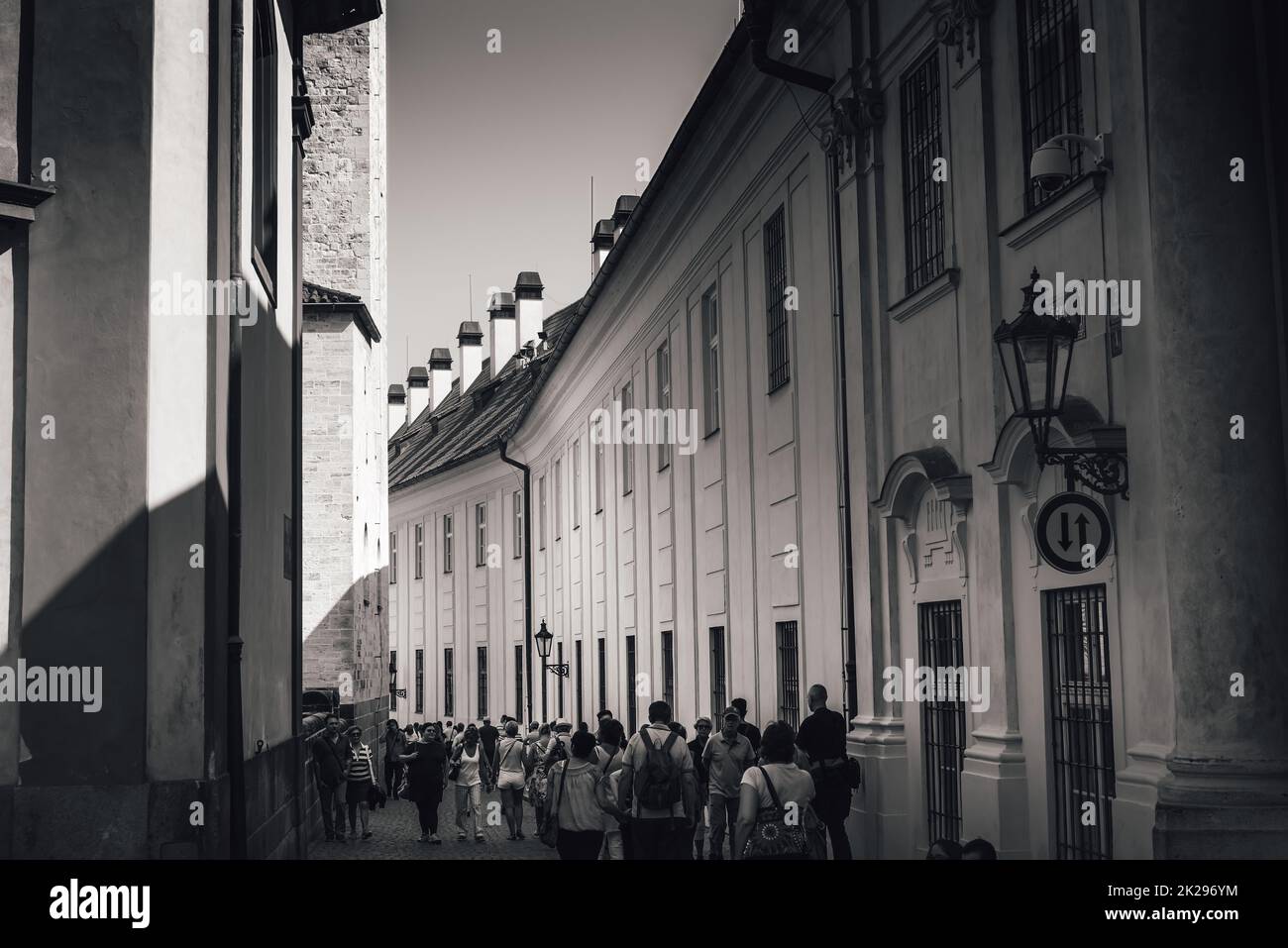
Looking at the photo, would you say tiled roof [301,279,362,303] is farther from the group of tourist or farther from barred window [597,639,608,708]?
the group of tourist

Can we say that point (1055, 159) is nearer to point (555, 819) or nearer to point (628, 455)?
point (555, 819)

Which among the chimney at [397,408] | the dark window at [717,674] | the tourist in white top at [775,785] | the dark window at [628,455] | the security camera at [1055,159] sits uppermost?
the chimney at [397,408]

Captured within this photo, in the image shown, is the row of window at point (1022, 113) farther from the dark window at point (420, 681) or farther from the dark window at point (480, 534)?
the dark window at point (420, 681)

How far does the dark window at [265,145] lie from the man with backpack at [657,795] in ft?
17.6

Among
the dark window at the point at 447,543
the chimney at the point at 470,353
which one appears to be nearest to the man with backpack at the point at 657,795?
the dark window at the point at 447,543

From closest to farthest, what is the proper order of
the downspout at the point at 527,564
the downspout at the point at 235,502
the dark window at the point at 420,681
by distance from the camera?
the downspout at the point at 235,502 → the downspout at the point at 527,564 → the dark window at the point at 420,681

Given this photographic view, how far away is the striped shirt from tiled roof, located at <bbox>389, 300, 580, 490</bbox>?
15462 millimetres

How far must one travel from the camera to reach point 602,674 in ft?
103

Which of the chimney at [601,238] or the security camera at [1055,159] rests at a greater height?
the chimney at [601,238]

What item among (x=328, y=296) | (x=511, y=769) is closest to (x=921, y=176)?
(x=511, y=769)

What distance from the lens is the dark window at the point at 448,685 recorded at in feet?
153

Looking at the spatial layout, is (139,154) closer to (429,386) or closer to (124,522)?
(124,522)
